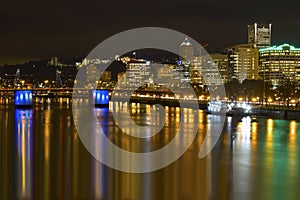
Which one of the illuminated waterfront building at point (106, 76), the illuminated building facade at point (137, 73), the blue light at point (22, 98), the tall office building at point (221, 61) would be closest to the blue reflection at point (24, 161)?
the blue light at point (22, 98)

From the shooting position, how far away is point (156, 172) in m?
4.86

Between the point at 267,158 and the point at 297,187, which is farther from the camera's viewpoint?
the point at 267,158

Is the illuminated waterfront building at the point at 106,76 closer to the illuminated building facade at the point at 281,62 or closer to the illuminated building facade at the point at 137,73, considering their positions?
the illuminated building facade at the point at 137,73

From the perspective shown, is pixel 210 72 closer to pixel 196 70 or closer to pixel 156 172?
pixel 196 70

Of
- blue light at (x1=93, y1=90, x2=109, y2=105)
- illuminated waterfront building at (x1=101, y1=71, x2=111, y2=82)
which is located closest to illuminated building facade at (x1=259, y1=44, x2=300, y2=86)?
illuminated waterfront building at (x1=101, y1=71, x2=111, y2=82)

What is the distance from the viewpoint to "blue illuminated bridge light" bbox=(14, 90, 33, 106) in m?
18.6

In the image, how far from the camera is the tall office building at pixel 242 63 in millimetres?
34875

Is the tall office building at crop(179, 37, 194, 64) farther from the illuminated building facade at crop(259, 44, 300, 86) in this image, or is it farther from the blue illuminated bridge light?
the blue illuminated bridge light

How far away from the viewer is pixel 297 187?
431 centimetres

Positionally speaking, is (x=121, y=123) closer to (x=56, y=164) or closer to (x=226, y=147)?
(x=226, y=147)

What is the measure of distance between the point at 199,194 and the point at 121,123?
289 inches

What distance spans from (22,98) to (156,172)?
1483 cm

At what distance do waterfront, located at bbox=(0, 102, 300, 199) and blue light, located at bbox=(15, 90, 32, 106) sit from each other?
1056cm

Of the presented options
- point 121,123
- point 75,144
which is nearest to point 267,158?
point 75,144
